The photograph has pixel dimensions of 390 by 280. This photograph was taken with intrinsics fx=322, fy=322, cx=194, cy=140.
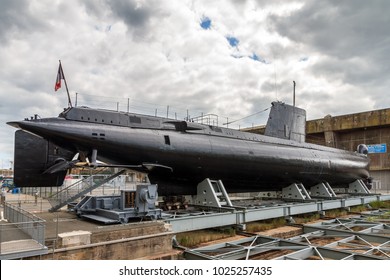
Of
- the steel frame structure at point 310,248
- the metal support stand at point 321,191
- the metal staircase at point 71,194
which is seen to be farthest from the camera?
the metal support stand at point 321,191

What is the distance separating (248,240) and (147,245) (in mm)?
3654

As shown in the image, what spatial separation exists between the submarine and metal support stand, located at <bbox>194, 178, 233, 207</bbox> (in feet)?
0.92

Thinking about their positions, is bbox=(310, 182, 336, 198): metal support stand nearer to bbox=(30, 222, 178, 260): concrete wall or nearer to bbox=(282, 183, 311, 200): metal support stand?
bbox=(282, 183, 311, 200): metal support stand

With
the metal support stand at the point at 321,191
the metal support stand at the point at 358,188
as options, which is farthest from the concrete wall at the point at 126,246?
the metal support stand at the point at 358,188

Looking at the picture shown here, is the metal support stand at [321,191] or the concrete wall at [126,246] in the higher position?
the metal support stand at [321,191]

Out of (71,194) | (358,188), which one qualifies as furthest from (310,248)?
(358,188)

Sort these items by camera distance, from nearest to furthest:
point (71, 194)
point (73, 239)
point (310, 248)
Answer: point (73, 239)
point (310, 248)
point (71, 194)

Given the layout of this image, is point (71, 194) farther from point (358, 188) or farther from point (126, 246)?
point (358, 188)

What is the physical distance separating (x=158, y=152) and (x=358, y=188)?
17322mm

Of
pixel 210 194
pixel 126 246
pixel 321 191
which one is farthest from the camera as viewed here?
pixel 321 191

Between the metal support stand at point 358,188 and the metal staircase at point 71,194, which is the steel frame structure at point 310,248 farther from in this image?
the metal support stand at point 358,188

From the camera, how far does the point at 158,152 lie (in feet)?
36.8

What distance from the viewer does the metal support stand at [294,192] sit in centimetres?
1672

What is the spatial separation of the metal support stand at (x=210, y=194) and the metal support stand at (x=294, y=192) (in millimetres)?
5341
